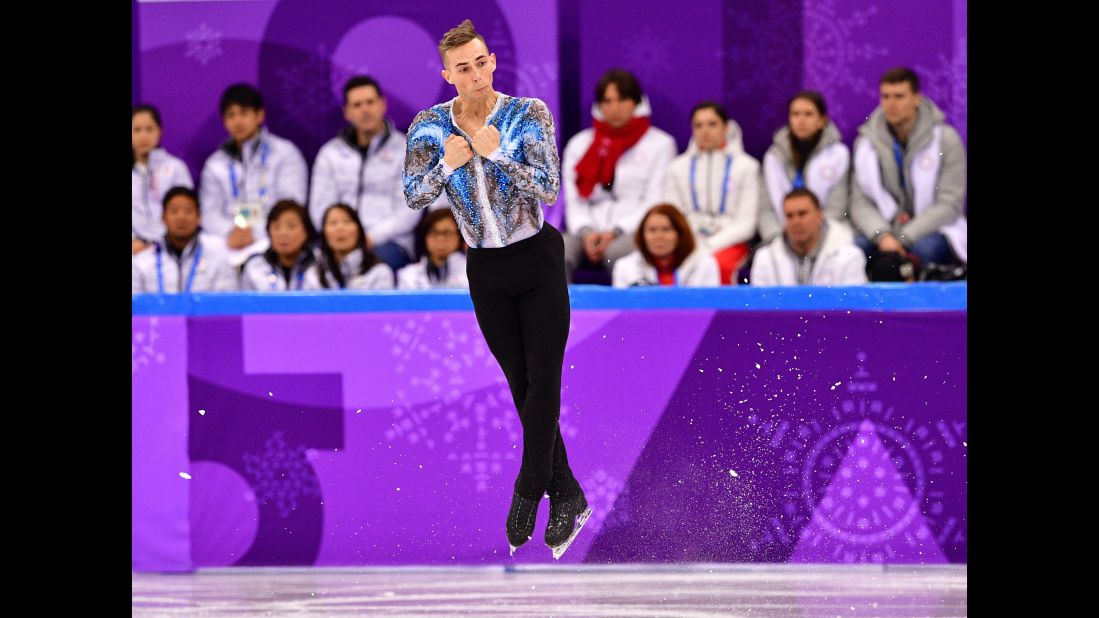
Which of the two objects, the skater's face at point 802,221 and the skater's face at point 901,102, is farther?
the skater's face at point 901,102

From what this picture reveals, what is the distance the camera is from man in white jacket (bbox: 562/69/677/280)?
8062 mm

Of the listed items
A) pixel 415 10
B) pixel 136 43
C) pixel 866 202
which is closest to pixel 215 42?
pixel 136 43

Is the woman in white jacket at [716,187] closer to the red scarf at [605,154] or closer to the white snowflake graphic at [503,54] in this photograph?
the red scarf at [605,154]

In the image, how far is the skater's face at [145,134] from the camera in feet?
28.9

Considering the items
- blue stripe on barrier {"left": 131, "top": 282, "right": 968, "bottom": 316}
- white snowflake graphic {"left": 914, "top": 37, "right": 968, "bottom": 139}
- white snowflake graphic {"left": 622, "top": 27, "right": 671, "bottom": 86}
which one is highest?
white snowflake graphic {"left": 622, "top": 27, "right": 671, "bottom": 86}

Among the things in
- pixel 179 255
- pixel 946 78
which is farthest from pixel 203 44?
pixel 946 78

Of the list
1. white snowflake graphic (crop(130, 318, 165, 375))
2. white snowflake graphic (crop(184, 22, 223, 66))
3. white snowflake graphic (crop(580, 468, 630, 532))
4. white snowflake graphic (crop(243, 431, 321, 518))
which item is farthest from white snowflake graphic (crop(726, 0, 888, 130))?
white snowflake graphic (crop(130, 318, 165, 375))

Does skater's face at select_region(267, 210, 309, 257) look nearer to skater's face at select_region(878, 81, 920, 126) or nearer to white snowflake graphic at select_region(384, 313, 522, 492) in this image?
white snowflake graphic at select_region(384, 313, 522, 492)

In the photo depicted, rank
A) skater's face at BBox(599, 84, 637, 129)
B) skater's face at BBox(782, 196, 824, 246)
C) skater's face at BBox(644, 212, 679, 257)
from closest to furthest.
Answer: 1. skater's face at BBox(644, 212, 679, 257)
2. skater's face at BBox(782, 196, 824, 246)
3. skater's face at BBox(599, 84, 637, 129)

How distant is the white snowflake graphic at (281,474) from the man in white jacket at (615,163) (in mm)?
1916

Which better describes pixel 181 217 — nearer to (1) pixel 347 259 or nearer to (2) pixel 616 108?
(1) pixel 347 259

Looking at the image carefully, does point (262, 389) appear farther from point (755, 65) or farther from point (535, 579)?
point (755, 65)

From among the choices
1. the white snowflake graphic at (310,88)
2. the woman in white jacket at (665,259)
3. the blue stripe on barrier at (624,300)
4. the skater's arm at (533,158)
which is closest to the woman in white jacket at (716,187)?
the woman in white jacket at (665,259)

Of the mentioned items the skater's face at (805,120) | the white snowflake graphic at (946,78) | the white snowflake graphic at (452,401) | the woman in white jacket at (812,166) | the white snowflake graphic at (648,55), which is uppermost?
the white snowflake graphic at (648,55)
